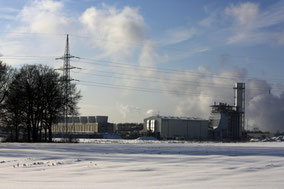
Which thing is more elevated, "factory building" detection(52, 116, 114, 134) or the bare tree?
the bare tree

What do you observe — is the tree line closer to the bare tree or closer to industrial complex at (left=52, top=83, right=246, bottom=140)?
the bare tree

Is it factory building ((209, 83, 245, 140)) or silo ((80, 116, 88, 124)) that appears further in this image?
silo ((80, 116, 88, 124))

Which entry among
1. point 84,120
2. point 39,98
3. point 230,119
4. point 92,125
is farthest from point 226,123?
point 39,98

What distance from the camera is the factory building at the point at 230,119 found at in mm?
125438

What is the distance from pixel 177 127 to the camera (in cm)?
12262

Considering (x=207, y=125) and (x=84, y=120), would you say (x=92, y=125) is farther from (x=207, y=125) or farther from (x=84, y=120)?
(x=207, y=125)

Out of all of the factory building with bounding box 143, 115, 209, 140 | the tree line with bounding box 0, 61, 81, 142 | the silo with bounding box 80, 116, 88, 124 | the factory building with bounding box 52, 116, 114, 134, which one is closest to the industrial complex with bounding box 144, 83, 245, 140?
the factory building with bounding box 143, 115, 209, 140

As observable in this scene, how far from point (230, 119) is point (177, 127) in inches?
728

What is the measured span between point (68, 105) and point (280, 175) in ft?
158

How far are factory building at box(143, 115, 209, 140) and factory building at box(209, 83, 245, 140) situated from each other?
403cm

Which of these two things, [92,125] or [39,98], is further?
[92,125]

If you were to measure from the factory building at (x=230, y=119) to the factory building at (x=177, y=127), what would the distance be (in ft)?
13.2

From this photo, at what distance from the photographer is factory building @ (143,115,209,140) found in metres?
121

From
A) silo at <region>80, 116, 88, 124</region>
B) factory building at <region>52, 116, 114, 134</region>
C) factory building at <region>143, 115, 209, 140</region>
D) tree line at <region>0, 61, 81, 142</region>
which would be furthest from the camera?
silo at <region>80, 116, 88, 124</region>
